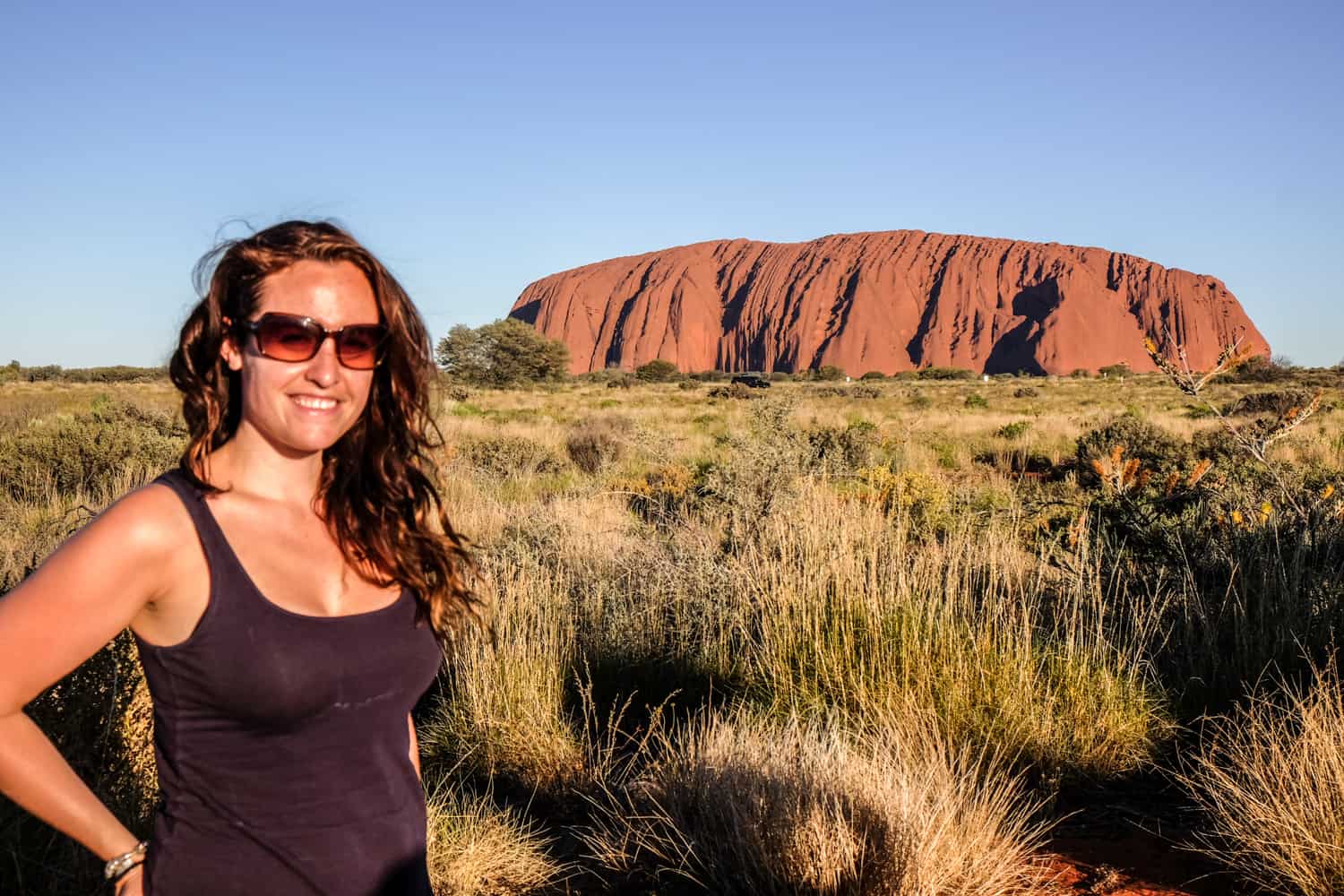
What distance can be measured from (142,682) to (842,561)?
3.02 m

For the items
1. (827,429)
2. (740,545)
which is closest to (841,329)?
(827,429)

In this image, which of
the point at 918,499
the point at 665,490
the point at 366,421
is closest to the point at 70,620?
the point at 366,421

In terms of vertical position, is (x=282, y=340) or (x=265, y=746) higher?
(x=282, y=340)

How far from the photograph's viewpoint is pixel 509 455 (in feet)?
44.6

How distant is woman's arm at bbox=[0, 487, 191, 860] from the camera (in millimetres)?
1271

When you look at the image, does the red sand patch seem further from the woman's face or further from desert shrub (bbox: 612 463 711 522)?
desert shrub (bbox: 612 463 711 522)

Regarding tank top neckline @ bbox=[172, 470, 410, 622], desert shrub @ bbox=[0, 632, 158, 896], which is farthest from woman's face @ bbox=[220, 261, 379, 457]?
desert shrub @ bbox=[0, 632, 158, 896]

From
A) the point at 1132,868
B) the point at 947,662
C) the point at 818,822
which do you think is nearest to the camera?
the point at 818,822

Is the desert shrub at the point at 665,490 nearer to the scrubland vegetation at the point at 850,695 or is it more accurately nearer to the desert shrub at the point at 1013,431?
the scrubland vegetation at the point at 850,695

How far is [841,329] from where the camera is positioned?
369 ft

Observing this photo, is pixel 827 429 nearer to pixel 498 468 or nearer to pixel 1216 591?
pixel 498 468

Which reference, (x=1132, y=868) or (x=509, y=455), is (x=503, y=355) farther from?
(x=1132, y=868)

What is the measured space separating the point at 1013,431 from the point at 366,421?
55.8 ft

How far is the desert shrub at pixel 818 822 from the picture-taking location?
2.93 m
